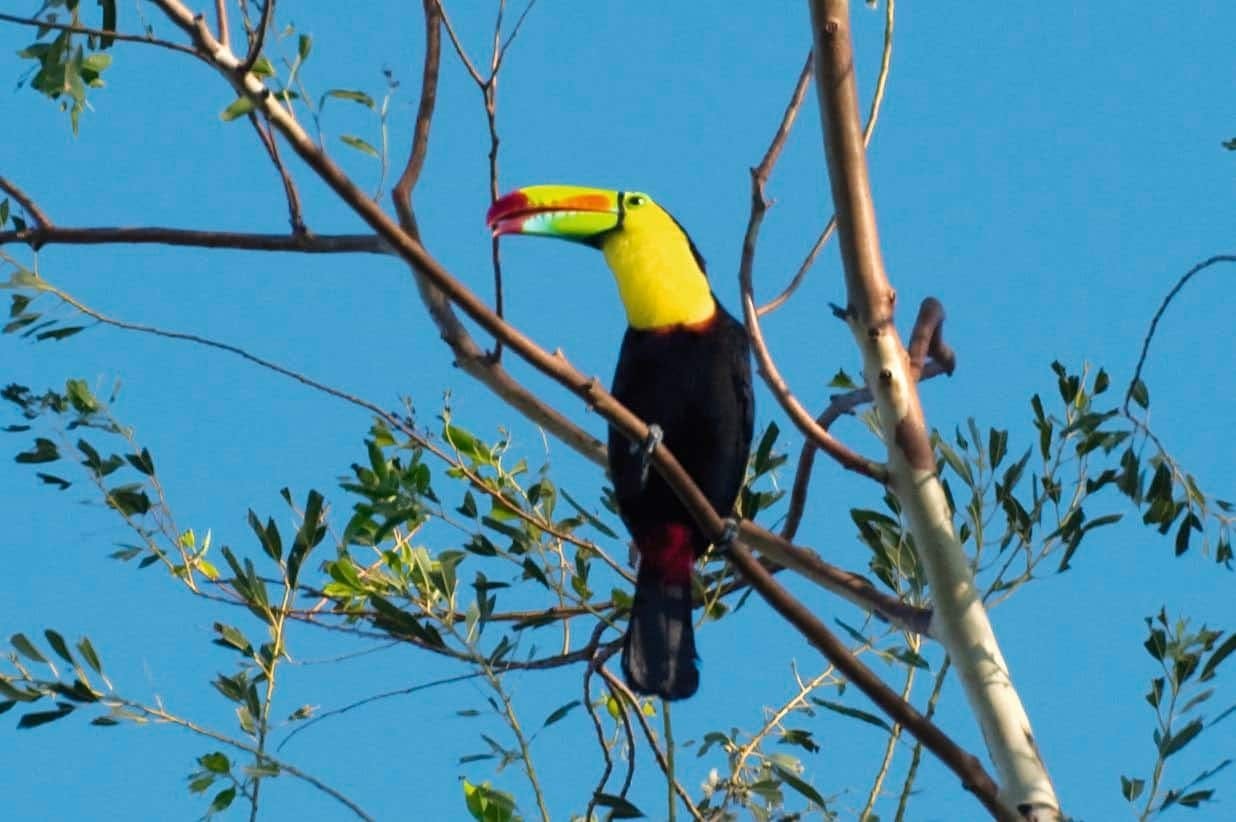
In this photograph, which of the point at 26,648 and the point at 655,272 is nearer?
the point at 26,648

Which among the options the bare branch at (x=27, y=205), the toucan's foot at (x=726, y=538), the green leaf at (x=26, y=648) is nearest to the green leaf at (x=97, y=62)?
the bare branch at (x=27, y=205)

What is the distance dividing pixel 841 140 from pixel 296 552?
1.58 metres

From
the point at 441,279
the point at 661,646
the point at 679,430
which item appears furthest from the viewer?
the point at 679,430

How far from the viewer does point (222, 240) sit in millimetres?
3600

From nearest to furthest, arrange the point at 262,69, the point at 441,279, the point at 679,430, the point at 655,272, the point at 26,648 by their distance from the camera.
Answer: the point at 441,279 → the point at 262,69 → the point at 26,648 → the point at 679,430 → the point at 655,272

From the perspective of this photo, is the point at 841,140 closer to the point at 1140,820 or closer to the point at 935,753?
the point at 935,753

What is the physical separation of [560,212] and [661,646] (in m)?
1.43

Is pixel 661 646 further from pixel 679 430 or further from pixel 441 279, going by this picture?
pixel 441 279

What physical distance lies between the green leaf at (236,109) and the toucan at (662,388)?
109 cm

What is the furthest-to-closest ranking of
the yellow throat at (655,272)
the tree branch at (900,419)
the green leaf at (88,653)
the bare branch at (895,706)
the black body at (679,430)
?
1. the yellow throat at (655,272)
2. the black body at (679,430)
3. the green leaf at (88,653)
4. the tree branch at (900,419)
5. the bare branch at (895,706)

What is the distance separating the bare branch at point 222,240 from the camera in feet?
11.7

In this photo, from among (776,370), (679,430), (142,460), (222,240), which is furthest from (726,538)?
(142,460)

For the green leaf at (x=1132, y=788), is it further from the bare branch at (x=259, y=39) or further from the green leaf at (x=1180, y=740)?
the bare branch at (x=259, y=39)

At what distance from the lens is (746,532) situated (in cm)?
410
